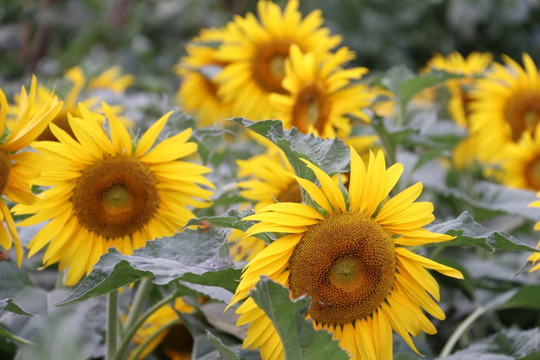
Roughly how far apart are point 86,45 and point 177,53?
47cm

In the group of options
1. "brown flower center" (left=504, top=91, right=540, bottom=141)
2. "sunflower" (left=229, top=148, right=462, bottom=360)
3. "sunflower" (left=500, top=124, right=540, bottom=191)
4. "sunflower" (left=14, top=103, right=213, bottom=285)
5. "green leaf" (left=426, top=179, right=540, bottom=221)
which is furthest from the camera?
"brown flower center" (left=504, top=91, right=540, bottom=141)

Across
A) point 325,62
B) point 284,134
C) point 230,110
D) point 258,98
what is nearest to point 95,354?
point 284,134

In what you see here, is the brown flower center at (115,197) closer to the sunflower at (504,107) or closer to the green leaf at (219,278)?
the green leaf at (219,278)

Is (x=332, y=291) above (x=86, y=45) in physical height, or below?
below

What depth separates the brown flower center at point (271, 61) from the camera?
1.60 meters

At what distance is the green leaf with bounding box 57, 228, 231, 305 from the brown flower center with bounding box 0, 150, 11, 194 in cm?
15

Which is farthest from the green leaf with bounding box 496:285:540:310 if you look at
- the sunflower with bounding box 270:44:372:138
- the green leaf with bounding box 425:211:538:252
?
the sunflower with bounding box 270:44:372:138

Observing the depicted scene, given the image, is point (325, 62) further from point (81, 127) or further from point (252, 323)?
point (252, 323)

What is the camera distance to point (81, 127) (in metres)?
0.85

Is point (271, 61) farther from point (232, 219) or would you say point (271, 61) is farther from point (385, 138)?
point (232, 219)

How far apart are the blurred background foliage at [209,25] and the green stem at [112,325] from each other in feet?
7.55

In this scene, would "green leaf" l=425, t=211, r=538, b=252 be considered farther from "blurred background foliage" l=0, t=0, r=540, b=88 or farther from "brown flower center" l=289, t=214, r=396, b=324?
"blurred background foliage" l=0, t=0, r=540, b=88

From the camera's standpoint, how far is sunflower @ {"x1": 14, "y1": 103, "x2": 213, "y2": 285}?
2.82 ft

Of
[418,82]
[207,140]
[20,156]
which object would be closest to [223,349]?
[20,156]
